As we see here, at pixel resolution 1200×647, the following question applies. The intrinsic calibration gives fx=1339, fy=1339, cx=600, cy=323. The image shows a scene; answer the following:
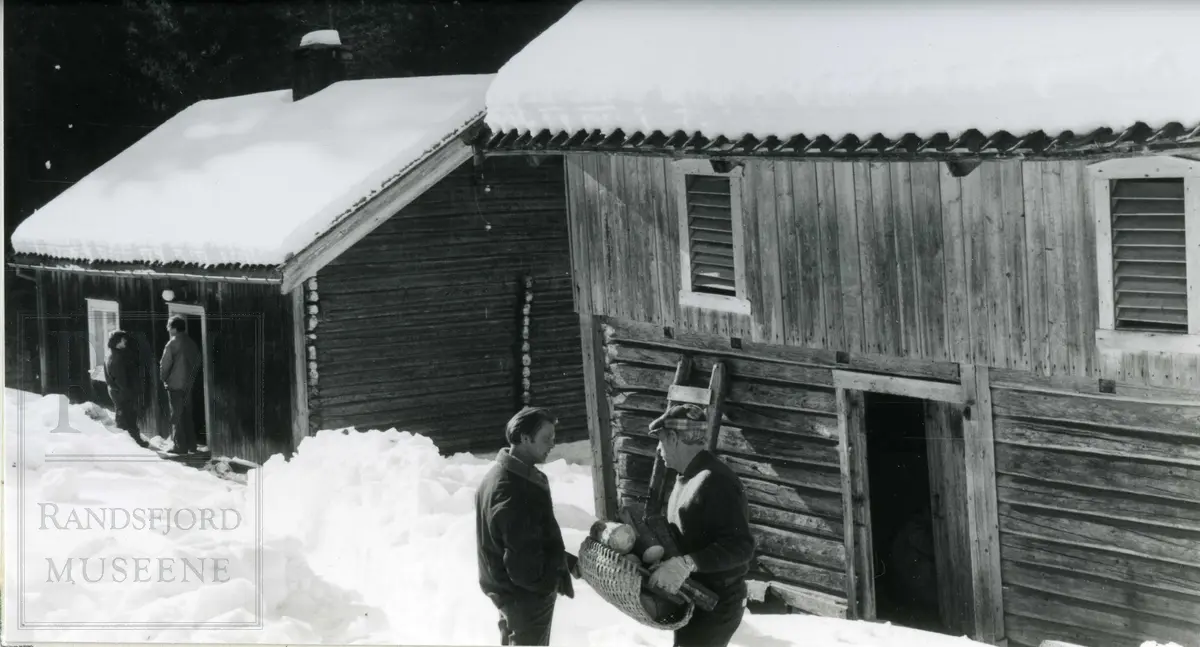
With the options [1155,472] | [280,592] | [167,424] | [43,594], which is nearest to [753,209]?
[1155,472]

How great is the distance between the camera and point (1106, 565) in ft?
28.2

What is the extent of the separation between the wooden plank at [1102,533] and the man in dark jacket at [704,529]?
2.67 meters

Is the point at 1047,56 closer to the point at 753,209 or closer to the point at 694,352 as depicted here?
the point at 753,209

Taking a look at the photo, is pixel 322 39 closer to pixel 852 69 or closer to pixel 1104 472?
pixel 852 69

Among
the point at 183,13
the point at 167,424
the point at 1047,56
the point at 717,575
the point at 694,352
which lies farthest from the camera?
the point at 167,424

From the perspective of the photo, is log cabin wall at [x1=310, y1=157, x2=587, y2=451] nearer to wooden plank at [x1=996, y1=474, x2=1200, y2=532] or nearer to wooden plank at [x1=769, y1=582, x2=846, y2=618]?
wooden plank at [x1=769, y1=582, x2=846, y2=618]

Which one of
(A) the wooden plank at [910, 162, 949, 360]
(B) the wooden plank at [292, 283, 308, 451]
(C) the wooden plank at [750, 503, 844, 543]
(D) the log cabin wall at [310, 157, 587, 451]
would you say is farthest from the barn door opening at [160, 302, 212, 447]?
(A) the wooden plank at [910, 162, 949, 360]

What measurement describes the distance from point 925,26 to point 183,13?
7.70 meters

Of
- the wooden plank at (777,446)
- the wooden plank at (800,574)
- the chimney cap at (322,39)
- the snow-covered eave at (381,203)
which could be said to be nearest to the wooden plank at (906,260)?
the wooden plank at (777,446)

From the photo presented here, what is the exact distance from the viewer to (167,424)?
46.3 ft

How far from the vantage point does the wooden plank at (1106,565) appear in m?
8.22

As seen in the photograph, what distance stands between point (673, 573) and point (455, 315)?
23.9ft

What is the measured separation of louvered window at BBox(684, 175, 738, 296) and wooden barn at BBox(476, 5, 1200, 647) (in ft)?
0.07

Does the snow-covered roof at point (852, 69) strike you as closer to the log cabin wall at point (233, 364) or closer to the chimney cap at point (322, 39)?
the log cabin wall at point (233, 364)
